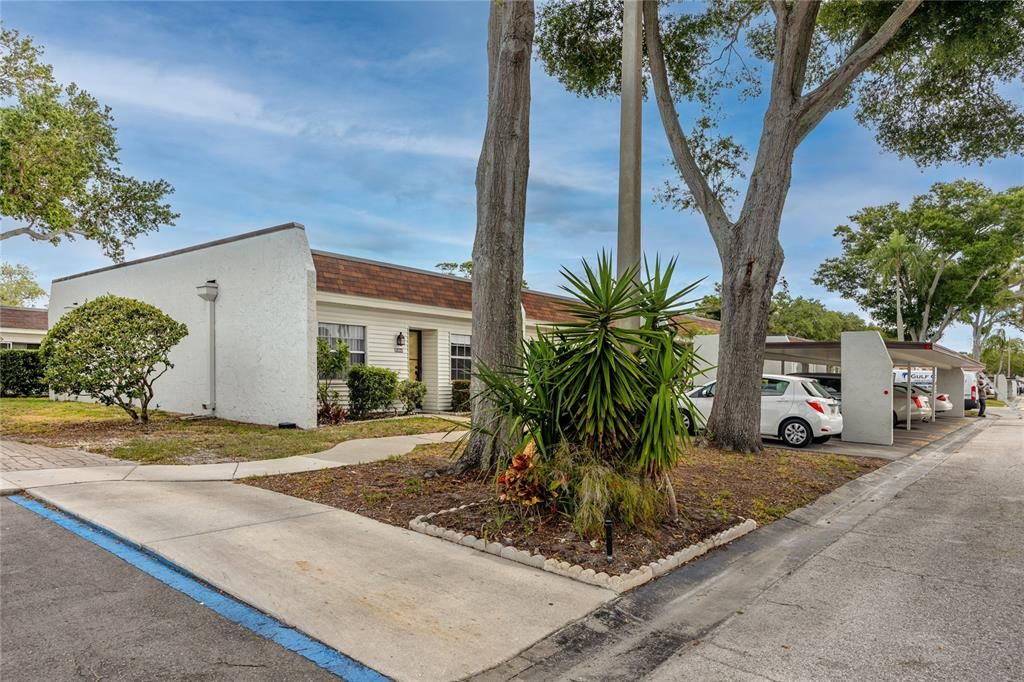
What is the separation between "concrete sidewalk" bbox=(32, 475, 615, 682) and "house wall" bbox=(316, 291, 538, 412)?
27.3ft

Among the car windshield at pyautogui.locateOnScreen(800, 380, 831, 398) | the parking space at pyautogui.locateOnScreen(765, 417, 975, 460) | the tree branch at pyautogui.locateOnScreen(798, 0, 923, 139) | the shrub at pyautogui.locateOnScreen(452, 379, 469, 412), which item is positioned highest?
the tree branch at pyautogui.locateOnScreen(798, 0, 923, 139)

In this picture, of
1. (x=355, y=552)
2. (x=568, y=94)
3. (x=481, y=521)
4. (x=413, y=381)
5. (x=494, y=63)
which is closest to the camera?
(x=355, y=552)

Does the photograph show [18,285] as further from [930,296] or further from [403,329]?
[930,296]

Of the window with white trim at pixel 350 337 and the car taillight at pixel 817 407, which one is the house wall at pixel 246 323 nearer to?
the window with white trim at pixel 350 337

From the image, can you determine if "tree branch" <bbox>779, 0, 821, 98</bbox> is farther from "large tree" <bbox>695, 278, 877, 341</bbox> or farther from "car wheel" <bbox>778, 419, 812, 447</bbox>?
"large tree" <bbox>695, 278, 877, 341</bbox>

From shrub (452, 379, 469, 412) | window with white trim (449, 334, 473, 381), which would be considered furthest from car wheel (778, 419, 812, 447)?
window with white trim (449, 334, 473, 381)

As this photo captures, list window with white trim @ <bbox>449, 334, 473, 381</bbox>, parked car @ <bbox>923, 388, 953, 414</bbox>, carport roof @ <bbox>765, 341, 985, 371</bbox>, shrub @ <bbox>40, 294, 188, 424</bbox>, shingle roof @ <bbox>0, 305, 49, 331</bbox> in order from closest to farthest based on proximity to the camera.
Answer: shrub @ <bbox>40, 294, 188, 424</bbox> < carport roof @ <bbox>765, 341, 985, 371</bbox> < window with white trim @ <bbox>449, 334, 473, 381</bbox> < parked car @ <bbox>923, 388, 953, 414</bbox> < shingle roof @ <bbox>0, 305, 49, 331</bbox>

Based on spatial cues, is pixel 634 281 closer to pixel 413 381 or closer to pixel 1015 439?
pixel 413 381

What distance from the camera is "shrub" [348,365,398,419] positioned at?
14.2m

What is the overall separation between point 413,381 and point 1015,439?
1602cm

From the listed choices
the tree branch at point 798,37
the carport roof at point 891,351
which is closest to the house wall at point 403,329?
the tree branch at point 798,37

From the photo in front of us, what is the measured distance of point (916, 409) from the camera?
18125mm

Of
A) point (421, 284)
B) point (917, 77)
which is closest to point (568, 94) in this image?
point (421, 284)

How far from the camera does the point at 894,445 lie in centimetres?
1319
